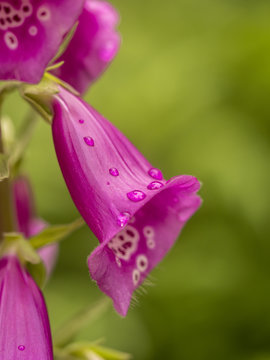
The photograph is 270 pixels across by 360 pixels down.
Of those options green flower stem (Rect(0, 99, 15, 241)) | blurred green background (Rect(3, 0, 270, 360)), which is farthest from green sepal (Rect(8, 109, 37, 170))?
blurred green background (Rect(3, 0, 270, 360))

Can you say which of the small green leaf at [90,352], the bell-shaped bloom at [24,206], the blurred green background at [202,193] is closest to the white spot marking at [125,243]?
the small green leaf at [90,352]

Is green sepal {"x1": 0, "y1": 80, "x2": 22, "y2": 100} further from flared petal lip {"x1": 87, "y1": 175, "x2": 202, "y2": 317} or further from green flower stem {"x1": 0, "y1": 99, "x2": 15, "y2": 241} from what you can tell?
flared petal lip {"x1": 87, "y1": 175, "x2": 202, "y2": 317}

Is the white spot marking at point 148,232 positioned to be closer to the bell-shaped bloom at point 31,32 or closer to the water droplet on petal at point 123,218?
the water droplet on petal at point 123,218

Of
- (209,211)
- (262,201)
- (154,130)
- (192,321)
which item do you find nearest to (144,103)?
(154,130)

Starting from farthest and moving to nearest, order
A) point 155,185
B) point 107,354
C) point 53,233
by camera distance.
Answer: point 107,354, point 53,233, point 155,185

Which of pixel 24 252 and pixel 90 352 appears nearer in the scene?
pixel 24 252

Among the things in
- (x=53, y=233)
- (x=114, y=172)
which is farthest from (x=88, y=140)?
(x=53, y=233)

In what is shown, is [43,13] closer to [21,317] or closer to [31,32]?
[31,32]
